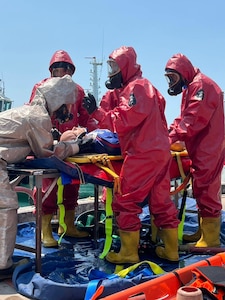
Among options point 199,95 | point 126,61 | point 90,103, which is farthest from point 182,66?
point 90,103

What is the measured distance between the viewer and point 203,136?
431cm

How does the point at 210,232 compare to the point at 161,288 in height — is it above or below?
below

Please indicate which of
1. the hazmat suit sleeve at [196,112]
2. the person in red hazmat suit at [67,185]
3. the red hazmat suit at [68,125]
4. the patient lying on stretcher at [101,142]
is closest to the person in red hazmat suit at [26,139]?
the patient lying on stretcher at [101,142]

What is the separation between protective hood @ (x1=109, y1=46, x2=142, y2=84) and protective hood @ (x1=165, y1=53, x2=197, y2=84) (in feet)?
1.46

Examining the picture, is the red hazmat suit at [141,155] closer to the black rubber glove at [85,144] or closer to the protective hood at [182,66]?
the black rubber glove at [85,144]

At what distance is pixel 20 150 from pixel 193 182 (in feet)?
5.97

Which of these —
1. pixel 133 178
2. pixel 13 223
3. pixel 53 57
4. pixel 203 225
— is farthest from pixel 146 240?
pixel 53 57

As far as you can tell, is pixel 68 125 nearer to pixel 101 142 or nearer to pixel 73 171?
pixel 101 142

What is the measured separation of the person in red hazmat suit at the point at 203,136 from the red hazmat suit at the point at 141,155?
518mm

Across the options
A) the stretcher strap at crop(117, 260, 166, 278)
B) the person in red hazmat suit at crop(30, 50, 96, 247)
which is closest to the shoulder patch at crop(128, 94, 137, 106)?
the person in red hazmat suit at crop(30, 50, 96, 247)

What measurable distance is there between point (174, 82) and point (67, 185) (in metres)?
1.62

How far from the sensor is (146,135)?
3.67 m

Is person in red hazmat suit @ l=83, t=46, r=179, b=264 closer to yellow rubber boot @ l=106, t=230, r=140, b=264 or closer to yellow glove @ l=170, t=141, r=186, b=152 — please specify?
yellow rubber boot @ l=106, t=230, r=140, b=264

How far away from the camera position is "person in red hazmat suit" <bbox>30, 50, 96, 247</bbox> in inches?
176
